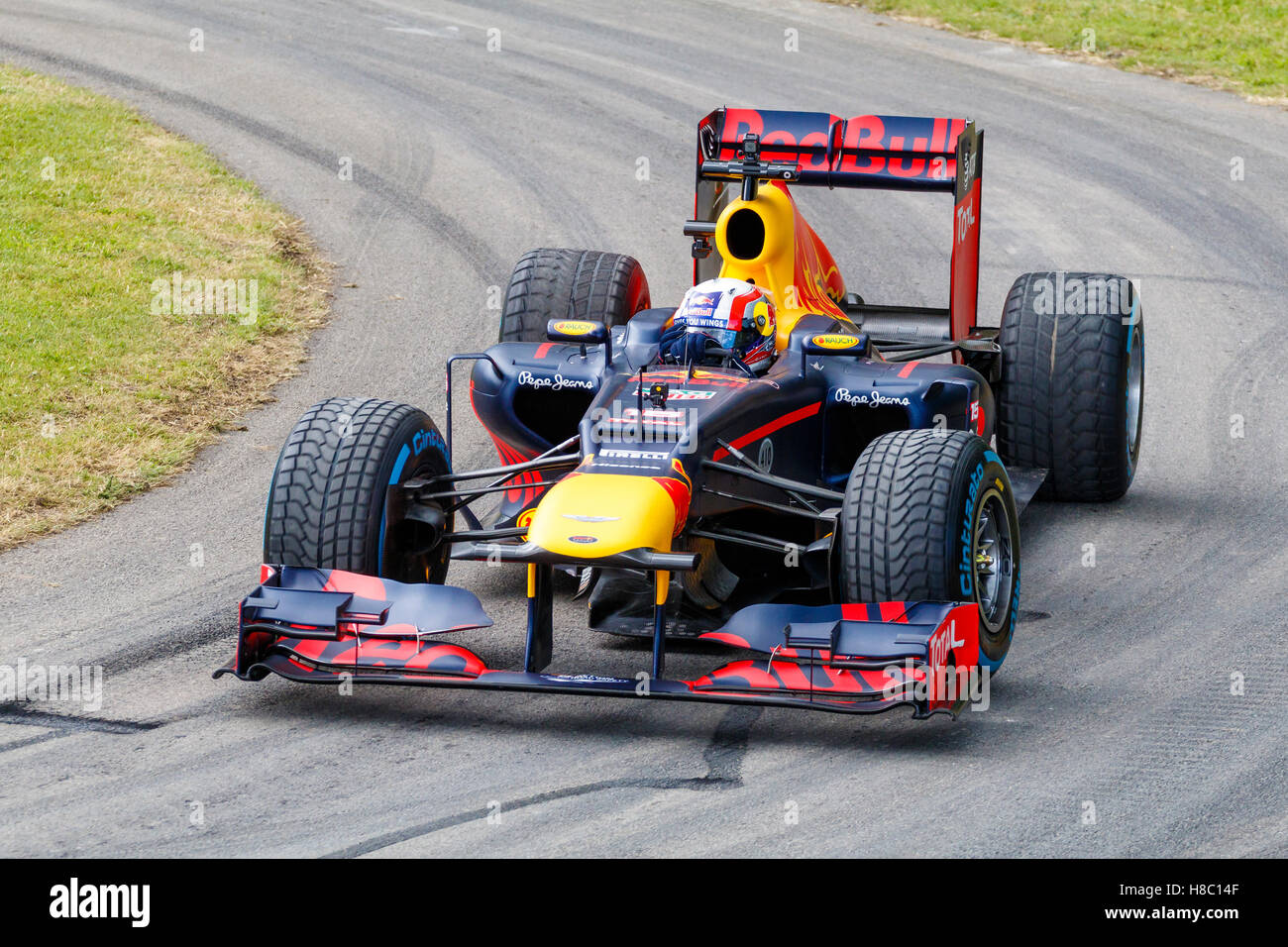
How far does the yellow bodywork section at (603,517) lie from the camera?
743 cm

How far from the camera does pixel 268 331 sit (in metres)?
14.1

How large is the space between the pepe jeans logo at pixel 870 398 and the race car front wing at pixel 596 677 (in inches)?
70.1

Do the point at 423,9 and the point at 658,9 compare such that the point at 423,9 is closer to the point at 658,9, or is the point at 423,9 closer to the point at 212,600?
the point at 658,9

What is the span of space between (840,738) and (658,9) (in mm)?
18942

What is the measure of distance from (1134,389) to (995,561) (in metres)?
3.58

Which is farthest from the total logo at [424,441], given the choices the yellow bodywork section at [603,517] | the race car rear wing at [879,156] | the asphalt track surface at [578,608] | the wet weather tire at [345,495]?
the race car rear wing at [879,156]

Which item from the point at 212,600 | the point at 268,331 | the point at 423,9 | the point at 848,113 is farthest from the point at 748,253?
the point at 423,9

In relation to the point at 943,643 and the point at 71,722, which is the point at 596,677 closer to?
the point at 943,643

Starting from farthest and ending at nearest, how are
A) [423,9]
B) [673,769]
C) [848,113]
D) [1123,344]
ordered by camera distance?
[423,9], [848,113], [1123,344], [673,769]

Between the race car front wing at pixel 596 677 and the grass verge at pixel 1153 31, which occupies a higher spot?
the grass verge at pixel 1153 31

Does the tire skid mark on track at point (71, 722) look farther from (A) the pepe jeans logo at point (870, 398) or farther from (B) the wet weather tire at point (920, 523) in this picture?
(A) the pepe jeans logo at point (870, 398)

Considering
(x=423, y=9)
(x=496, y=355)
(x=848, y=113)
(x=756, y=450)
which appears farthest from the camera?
(x=423, y=9)

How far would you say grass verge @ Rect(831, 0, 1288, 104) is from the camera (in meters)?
22.8
